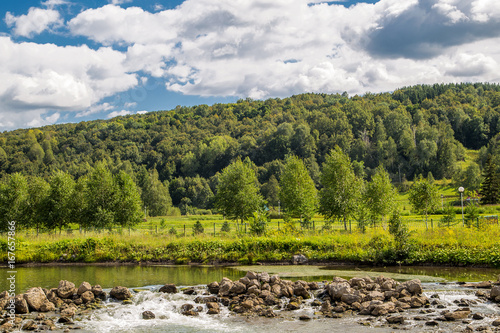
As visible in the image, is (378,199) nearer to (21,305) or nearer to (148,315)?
(148,315)

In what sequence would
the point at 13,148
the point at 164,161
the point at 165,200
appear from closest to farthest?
the point at 165,200 < the point at 13,148 < the point at 164,161

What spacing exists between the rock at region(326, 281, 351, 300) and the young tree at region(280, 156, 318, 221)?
1145 inches

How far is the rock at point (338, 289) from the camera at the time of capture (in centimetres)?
2098

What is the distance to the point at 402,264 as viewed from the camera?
3164 cm

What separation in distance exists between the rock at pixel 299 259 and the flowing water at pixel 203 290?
154cm

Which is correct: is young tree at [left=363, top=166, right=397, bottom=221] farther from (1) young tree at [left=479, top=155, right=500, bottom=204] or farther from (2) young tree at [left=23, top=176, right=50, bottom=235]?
(1) young tree at [left=479, top=155, right=500, bottom=204]

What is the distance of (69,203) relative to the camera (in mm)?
50469

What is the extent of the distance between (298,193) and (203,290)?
2975 cm

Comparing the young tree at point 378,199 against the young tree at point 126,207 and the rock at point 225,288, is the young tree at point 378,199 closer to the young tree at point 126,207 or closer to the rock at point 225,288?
the young tree at point 126,207

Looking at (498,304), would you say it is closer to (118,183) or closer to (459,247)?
(459,247)

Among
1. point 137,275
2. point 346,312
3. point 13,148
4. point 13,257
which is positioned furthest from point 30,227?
point 13,148

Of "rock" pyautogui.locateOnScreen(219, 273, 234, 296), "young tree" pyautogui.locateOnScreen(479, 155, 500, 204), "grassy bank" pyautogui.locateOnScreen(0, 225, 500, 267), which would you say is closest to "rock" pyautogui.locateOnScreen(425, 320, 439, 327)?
"rock" pyautogui.locateOnScreen(219, 273, 234, 296)

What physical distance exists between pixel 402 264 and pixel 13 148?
538ft

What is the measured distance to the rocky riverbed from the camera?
18348mm
